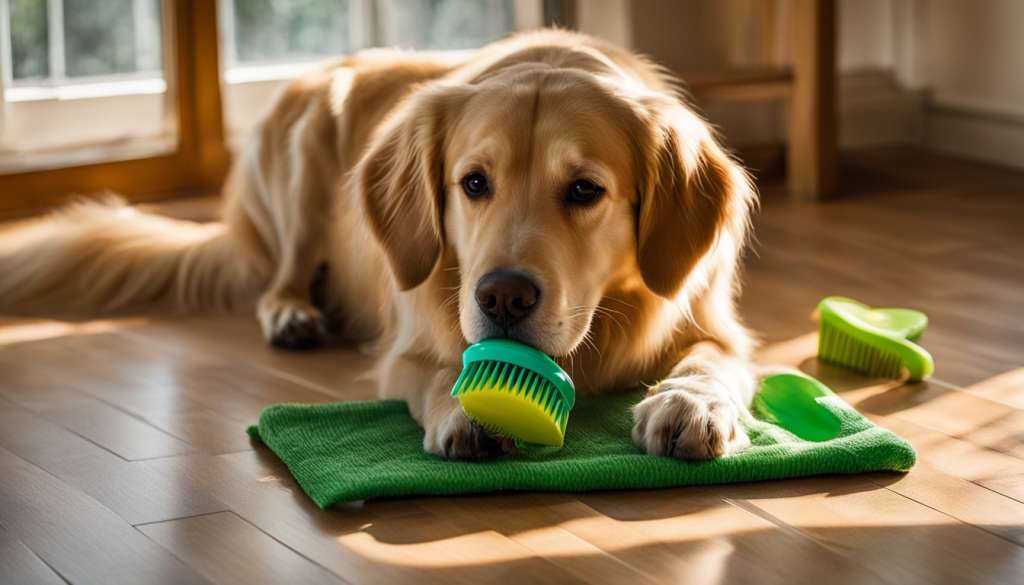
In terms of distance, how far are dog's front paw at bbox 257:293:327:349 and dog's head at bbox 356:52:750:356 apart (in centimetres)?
60

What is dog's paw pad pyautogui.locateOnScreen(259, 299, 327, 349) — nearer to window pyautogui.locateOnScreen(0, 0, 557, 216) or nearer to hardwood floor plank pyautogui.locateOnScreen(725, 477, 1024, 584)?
window pyautogui.locateOnScreen(0, 0, 557, 216)

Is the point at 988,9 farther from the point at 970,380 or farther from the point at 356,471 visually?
the point at 356,471

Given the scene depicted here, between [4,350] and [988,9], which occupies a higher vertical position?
[988,9]

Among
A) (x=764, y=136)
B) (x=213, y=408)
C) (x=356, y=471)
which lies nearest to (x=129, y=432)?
(x=213, y=408)

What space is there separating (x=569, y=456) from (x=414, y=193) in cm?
63

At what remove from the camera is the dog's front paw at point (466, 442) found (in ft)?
7.14

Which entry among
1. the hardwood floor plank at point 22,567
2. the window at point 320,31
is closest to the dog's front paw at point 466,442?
the hardwood floor plank at point 22,567

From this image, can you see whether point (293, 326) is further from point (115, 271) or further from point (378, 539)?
point (378, 539)

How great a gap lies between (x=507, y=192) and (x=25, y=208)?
2.71 m

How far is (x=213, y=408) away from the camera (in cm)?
262

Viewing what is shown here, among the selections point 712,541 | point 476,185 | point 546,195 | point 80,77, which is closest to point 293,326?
point 476,185

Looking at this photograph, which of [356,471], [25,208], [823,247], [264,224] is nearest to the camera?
[356,471]

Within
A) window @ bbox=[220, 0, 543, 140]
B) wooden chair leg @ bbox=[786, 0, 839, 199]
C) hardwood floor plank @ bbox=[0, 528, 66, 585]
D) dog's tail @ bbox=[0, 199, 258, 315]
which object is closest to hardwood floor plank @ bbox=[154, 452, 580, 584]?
hardwood floor plank @ bbox=[0, 528, 66, 585]

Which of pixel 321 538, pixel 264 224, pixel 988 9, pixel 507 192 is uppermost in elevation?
pixel 988 9
